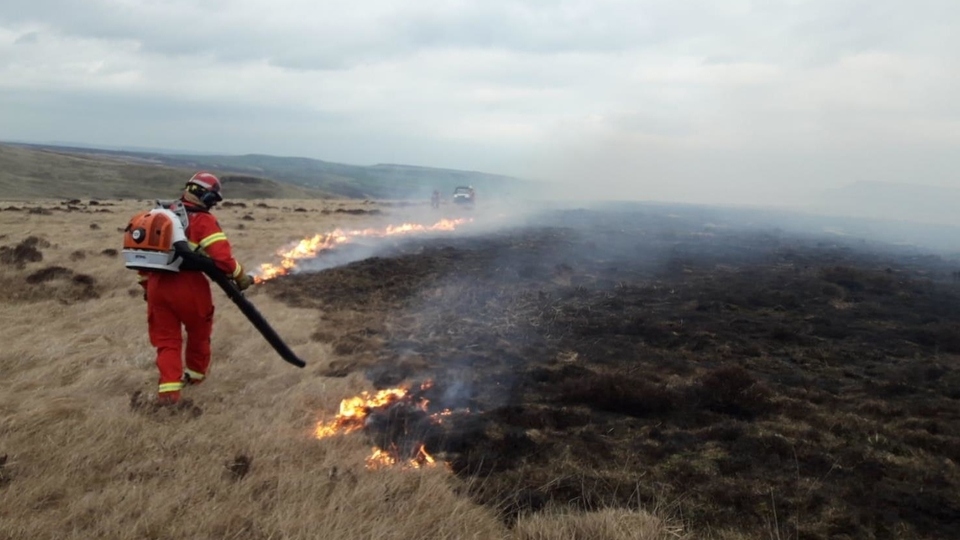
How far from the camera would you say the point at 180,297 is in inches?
256

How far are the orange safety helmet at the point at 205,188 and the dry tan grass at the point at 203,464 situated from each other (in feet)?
7.08

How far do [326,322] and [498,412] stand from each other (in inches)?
Answer: 217

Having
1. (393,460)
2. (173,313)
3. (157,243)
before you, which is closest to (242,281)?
(173,313)

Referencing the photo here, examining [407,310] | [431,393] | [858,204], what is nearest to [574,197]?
[407,310]

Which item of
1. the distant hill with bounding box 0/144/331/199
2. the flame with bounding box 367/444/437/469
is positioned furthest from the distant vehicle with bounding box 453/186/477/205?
the flame with bounding box 367/444/437/469

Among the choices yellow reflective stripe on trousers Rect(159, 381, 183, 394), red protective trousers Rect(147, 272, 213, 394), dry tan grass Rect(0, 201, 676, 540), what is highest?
red protective trousers Rect(147, 272, 213, 394)

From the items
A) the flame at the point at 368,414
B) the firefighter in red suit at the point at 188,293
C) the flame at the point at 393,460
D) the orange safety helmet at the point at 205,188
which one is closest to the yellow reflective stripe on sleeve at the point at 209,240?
the firefighter in red suit at the point at 188,293

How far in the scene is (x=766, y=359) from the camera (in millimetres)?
10086

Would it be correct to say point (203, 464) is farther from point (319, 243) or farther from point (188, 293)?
point (319, 243)

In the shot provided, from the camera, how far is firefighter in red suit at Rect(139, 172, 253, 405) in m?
6.36

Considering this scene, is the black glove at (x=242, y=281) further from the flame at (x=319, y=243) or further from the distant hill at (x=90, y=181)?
the distant hill at (x=90, y=181)

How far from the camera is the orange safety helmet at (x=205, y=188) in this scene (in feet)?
22.1

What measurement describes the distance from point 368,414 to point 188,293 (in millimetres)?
2350

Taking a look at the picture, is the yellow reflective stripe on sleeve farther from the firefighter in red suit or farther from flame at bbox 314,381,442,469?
flame at bbox 314,381,442,469
